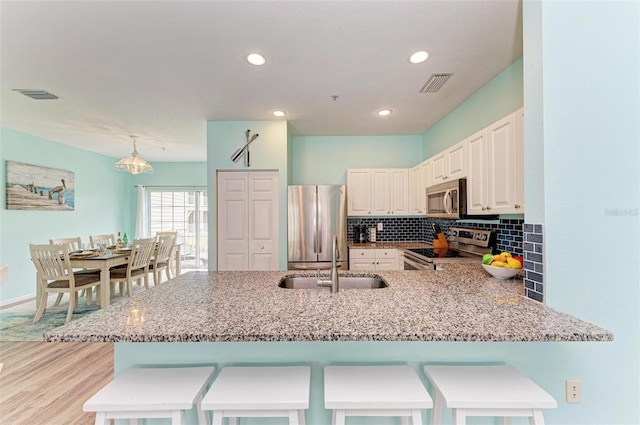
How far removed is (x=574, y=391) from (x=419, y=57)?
2279 mm

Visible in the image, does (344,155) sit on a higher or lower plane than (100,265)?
higher

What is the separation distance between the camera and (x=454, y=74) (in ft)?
8.06

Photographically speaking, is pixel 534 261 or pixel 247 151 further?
pixel 247 151

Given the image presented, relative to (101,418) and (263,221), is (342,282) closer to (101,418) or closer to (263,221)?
(101,418)

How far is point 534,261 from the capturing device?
1385 mm

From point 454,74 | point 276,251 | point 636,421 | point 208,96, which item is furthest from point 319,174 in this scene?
point 636,421

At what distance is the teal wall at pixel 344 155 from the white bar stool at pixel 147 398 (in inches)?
135

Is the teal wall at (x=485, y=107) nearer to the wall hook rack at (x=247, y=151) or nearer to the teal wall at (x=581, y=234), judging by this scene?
the teal wall at (x=581, y=234)

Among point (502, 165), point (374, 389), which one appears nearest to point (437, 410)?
point (374, 389)

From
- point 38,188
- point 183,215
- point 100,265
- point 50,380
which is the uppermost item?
point 38,188

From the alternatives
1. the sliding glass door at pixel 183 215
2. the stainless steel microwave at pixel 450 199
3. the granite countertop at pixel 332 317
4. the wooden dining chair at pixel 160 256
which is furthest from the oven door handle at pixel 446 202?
the sliding glass door at pixel 183 215

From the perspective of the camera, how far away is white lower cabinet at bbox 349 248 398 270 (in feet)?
12.0

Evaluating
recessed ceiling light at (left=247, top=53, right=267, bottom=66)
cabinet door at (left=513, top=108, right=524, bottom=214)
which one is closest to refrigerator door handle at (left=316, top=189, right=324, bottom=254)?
recessed ceiling light at (left=247, top=53, right=267, bottom=66)

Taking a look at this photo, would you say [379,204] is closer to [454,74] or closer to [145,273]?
[454,74]
